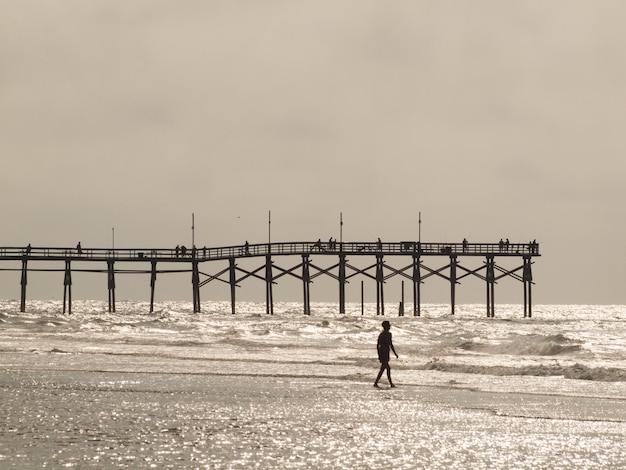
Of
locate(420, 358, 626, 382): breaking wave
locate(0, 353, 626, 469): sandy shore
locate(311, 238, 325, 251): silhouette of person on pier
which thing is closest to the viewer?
locate(0, 353, 626, 469): sandy shore

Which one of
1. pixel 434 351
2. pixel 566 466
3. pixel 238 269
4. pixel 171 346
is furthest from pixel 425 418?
pixel 238 269

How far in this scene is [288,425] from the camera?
14211 mm

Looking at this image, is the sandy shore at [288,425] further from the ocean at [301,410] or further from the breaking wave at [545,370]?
the breaking wave at [545,370]

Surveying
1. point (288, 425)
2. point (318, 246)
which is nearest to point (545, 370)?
point (288, 425)

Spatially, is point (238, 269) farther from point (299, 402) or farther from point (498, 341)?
point (299, 402)

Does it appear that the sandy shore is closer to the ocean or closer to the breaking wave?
the ocean

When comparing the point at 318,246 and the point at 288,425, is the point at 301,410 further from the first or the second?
the point at 318,246

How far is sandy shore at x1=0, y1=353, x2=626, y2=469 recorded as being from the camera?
11844mm

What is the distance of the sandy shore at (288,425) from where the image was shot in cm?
1184

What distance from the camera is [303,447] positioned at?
12.5 meters

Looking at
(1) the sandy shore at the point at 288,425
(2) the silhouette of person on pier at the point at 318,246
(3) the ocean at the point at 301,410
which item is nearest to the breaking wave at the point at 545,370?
(3) the ocean at the point at 301,410

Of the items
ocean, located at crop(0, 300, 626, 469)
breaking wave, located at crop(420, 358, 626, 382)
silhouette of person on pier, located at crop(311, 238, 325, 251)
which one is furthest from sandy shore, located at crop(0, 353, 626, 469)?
silhouette of person on pier, located at crop(311, 238, 325, 251)

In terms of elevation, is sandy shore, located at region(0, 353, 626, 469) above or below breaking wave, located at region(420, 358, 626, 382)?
below

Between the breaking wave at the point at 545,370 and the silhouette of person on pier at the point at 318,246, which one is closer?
the breaking wave at the point at 545,370
